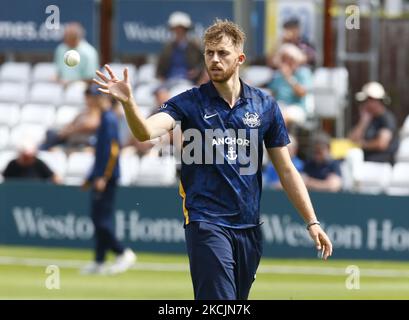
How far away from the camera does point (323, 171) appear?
1683cm

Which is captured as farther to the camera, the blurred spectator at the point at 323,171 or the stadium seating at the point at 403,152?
the stadium seating at the point at 403,152

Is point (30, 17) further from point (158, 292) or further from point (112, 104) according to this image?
point (158, 292)

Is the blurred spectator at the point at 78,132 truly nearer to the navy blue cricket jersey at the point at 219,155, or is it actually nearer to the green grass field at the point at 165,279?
the green grass field at the point at 165,279

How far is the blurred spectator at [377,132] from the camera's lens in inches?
690

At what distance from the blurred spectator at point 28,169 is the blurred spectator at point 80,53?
1.59m

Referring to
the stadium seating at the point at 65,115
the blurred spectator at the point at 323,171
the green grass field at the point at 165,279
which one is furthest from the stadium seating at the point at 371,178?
the stadium seating at the point at 65,115

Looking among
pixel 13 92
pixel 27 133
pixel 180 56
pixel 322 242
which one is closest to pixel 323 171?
pixel 180 56

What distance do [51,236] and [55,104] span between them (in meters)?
2.94

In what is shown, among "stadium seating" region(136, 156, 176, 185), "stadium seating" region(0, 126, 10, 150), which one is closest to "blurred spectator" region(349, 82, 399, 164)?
"stadium seating" region(136, 156, 176, 185)

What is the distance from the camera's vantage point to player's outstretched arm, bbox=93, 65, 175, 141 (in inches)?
314

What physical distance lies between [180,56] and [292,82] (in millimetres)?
1864

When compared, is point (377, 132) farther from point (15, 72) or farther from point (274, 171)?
point (15, 72)

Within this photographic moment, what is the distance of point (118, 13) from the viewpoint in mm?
21844

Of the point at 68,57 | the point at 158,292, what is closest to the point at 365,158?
the point at 158,292
